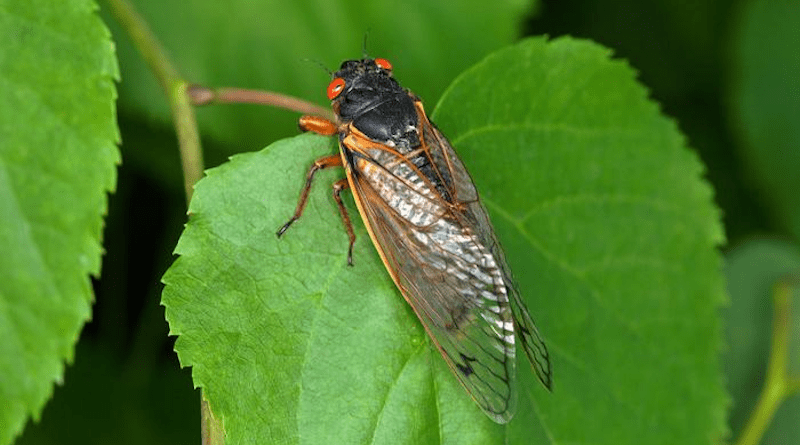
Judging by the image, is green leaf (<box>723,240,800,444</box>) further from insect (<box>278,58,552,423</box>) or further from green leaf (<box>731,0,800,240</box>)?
insect (<box>278,58,552,423</box>)

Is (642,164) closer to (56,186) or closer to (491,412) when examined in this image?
(491,412)

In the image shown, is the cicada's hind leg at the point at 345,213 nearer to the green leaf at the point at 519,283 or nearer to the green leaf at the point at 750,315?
the green leaf at the point at 519,283

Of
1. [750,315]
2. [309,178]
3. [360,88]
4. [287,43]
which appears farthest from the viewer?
[750,315]

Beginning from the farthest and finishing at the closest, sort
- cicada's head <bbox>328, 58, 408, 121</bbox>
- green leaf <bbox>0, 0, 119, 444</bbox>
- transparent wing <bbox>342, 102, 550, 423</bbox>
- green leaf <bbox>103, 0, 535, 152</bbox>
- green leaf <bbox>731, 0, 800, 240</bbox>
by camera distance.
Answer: green leaf <bbox>731, 0, 800, 240</bbox> < green leaf <bbox>103, 0, 535, 152</bbox> < cicada's head <bbox>328, 58, 408, 121</bbox> < transparent wing <bbox>342, 102, 550, 423</bbox> < green leaf <bbox>0, 0, 119, 444</bbox>

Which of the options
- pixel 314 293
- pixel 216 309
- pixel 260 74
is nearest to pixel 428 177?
pixel 314 293

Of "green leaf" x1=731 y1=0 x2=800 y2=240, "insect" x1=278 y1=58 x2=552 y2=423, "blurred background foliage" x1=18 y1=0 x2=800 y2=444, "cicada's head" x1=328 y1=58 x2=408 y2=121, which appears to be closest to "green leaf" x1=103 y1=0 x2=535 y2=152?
"blurred background foliage" x1=18 y1=0 x2=800 y2=444

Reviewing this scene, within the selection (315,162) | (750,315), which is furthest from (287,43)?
(750,315)

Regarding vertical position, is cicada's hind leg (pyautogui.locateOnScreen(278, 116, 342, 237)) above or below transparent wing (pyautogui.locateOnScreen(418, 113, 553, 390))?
above

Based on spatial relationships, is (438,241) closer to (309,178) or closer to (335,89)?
(309,178)
